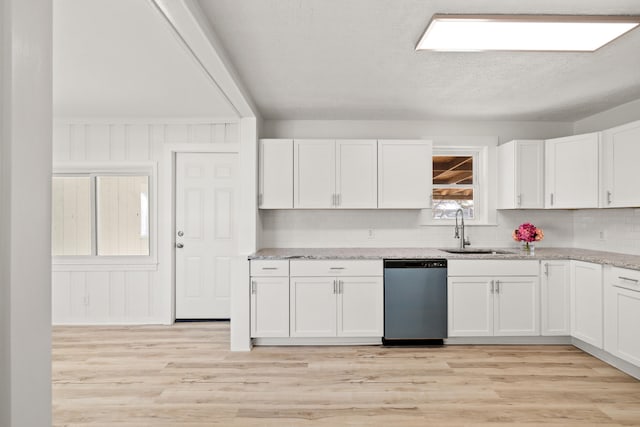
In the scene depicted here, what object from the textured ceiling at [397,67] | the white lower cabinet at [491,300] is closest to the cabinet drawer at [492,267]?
the white lower cabinet at [491,300]

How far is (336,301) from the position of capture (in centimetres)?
377

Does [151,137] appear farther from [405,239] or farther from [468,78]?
[468,78]

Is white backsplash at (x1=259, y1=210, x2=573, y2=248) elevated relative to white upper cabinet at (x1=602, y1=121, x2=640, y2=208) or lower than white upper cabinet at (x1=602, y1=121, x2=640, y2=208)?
lower

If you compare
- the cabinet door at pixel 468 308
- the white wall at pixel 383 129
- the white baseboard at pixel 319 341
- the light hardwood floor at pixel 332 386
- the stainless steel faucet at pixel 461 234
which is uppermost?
the white wall at pixel 383 129

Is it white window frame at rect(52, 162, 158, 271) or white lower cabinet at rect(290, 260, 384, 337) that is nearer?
white lower cabinet at rect(290, 260, 384, 337)

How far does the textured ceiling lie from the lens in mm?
2113

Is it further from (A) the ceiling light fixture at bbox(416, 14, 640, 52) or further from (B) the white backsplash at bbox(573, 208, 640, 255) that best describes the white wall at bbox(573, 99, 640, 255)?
(A) the ceiling light fixture at bbox(416, 14, 640, 52)

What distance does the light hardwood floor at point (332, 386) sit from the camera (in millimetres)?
2482

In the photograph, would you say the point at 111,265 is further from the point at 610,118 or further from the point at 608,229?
the point at 610,118

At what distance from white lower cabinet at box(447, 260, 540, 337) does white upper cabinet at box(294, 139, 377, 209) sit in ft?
3.91

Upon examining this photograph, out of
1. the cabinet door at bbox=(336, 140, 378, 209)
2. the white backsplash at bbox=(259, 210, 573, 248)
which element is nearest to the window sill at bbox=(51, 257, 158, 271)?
the white backsplash at bbox=(259, 210, 573, 248)

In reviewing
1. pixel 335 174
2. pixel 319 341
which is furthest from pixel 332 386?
pixel 335 174

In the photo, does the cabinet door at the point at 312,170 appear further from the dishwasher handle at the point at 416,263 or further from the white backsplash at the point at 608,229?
the white backsplash at the point at 608,229

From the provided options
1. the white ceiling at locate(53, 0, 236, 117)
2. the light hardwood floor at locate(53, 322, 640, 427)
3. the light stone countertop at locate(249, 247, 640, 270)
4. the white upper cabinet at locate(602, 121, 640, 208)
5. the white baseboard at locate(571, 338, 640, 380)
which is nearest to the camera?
the white ceiling at locate(53, 0, 236, 117)
